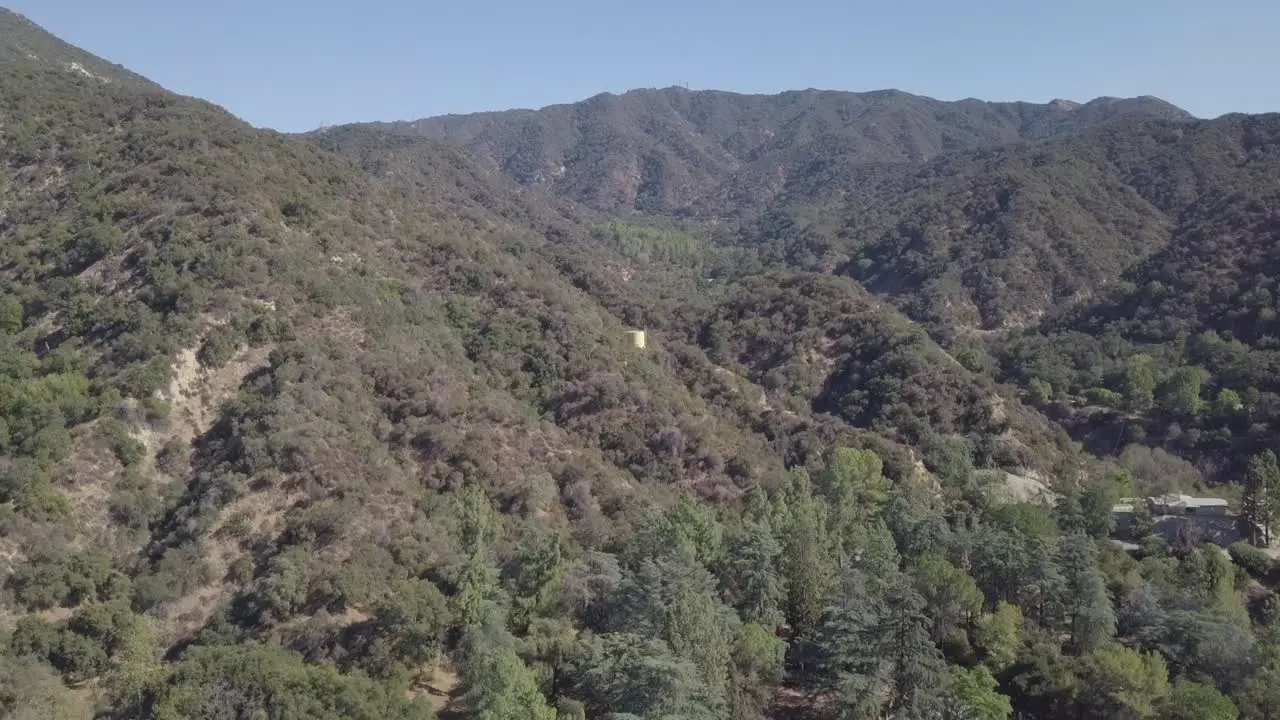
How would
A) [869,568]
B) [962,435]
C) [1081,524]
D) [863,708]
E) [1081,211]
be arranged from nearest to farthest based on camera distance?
[863,708]
[869,568]
[1081,524]
[962,435]
[1081,211]

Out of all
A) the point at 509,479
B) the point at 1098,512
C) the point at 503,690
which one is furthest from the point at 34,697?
the point at 1098,512

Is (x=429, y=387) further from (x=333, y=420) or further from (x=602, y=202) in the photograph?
(x=602, y=202)

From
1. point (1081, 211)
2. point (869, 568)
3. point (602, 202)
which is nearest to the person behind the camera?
point (869, 568)

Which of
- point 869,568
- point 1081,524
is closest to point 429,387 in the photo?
point 869,568

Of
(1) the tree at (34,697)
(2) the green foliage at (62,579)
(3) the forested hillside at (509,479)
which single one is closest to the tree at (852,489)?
(3) the forested hillside at (509,479)

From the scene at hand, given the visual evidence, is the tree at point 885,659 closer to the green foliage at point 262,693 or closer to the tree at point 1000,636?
the tree at point 1000,636

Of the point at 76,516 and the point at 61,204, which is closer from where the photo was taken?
→ the point at 76,516

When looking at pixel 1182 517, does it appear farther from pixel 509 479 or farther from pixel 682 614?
pixel 509 479
